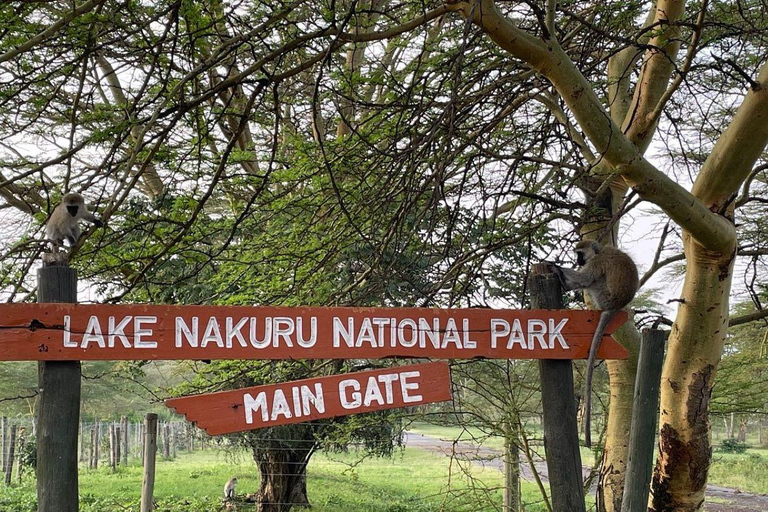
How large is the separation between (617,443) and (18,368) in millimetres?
17895

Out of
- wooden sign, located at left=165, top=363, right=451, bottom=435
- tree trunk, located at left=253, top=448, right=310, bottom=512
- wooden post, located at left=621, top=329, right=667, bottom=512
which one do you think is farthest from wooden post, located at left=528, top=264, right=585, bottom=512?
tree trunk, located at left=253, top=448, right=310, bottom=512

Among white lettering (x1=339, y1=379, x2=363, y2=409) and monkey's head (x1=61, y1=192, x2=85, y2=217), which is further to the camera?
monkey's head (x1=61, y1=192, x2=85, y2=217)

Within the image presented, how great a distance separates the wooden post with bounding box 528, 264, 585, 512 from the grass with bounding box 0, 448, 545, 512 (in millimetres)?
5823

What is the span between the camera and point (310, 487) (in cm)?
1403

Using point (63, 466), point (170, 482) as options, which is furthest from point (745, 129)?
point (170, 482)

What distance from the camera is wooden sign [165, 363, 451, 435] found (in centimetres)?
257

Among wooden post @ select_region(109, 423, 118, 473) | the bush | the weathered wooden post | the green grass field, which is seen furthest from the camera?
the bush

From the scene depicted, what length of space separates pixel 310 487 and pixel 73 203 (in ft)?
35.7

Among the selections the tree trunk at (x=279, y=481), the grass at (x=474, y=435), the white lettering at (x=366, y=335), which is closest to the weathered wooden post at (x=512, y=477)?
the grass at (x=474, y=435)

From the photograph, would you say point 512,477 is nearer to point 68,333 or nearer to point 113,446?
point 68,333

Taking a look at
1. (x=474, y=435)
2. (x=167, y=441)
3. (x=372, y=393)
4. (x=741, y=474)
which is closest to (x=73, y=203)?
(x=372, y=393)

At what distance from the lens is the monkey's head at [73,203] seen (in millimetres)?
4410

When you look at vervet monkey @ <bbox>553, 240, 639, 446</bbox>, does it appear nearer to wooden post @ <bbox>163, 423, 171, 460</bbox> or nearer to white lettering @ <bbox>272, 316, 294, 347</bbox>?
white lettering @ <bbox>272, 316, 294, 347</bbox>

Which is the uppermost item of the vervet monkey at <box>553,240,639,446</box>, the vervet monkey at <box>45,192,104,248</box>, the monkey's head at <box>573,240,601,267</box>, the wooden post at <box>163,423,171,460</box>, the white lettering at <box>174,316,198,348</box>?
the vervet monkey at <box>45,192,104,248</box>
